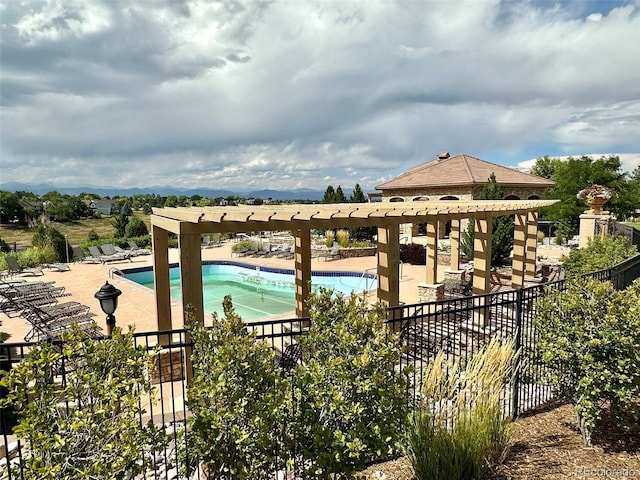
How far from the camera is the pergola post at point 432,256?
37.1 ft

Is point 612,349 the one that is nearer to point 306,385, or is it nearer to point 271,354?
point 306,385

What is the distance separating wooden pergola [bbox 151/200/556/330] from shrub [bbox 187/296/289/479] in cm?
92

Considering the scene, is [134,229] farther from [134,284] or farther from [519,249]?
[519,249]

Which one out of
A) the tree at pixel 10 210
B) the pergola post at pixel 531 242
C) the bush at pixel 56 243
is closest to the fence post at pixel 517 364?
the pergola post at pixel 531 242

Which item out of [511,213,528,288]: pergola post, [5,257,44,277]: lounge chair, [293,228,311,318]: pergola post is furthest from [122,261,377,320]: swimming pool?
[511,213,528,288]: pergola post

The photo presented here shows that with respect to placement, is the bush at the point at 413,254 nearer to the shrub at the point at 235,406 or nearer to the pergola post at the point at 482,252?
the pergola post at the point at 482,252

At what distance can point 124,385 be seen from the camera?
2.38m

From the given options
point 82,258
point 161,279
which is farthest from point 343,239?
point 161,279

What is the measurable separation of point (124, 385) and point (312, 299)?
65.0 inches

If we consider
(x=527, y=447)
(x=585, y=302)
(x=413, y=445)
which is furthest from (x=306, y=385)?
(x=585, y=302)

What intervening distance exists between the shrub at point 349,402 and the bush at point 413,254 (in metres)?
16.4

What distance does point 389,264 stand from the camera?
7.93 metres

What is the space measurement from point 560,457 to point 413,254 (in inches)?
615

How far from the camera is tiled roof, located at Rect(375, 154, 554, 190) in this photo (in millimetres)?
25625
